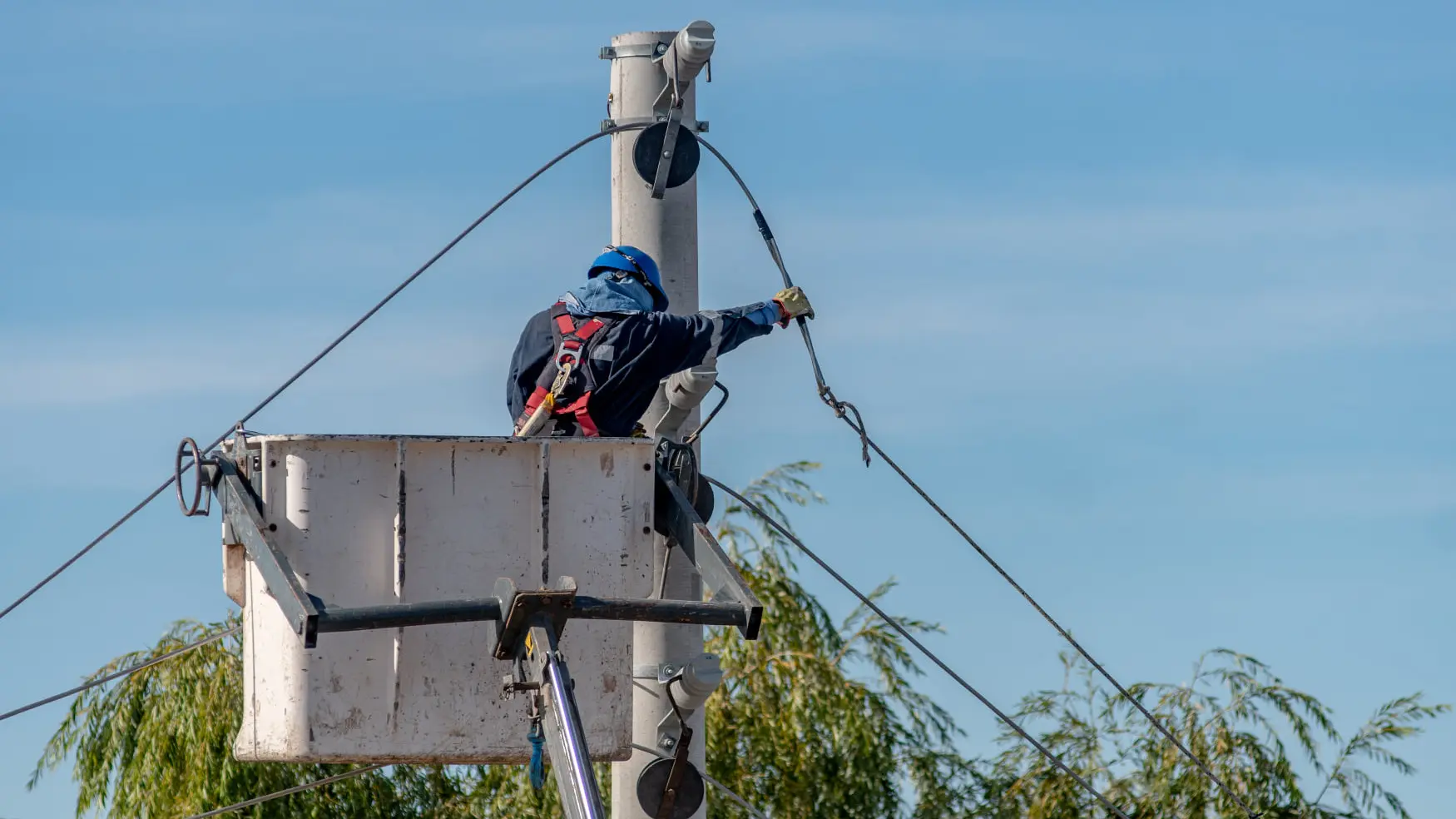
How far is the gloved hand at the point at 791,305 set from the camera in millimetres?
7996

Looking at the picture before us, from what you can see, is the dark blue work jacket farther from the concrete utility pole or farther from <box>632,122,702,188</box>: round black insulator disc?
<box>632,122,702,188</box>: round black insulator disc

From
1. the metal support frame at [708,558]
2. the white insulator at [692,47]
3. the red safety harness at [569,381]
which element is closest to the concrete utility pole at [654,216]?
the white insulator at [692,47]

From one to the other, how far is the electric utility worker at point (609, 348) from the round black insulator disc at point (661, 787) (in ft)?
3.63

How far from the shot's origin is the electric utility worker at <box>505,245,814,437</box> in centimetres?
752

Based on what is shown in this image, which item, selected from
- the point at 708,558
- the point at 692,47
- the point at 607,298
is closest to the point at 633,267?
the point at 607,298

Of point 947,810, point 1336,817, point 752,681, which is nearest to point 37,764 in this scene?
point 752,681

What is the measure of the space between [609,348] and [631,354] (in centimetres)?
7

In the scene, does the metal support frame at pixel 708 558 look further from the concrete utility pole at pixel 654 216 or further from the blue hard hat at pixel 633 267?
the blue hard hat at pixel 633 267

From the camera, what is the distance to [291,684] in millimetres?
6543

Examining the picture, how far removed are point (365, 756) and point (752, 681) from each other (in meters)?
6.05

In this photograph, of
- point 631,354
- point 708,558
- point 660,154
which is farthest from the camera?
point 660,154

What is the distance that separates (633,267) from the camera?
311 inches

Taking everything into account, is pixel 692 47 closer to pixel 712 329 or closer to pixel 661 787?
pixel 712 329

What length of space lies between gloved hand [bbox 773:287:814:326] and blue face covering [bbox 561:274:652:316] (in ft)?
1.51
